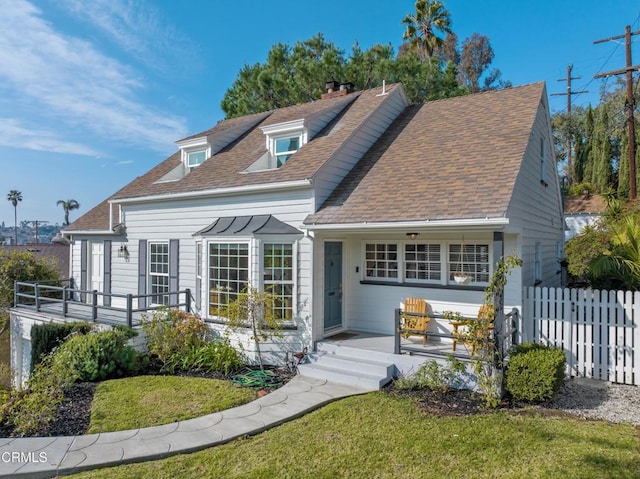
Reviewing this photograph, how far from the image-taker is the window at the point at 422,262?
9312mm

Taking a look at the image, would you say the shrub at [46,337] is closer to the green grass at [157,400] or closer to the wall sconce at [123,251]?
the green grass at [157,400]

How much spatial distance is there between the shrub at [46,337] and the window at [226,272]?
3597 millimetres

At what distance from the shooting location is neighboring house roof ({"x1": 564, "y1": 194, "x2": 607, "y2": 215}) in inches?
936

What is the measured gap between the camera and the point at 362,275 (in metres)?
10.2

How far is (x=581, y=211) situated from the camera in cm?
2405

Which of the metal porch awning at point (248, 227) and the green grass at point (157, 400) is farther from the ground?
the metal porch awning at point (248, 227)

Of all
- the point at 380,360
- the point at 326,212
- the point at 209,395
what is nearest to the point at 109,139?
the point at 326,212

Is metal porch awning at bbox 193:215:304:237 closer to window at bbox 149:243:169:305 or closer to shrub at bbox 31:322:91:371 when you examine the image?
window at bbox 149:243:169:305

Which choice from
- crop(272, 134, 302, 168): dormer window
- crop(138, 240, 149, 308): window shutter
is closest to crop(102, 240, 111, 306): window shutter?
crop(138, 240, 149, 308): window shutter

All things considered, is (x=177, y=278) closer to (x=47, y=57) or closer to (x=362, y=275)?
(x=362, y=275)

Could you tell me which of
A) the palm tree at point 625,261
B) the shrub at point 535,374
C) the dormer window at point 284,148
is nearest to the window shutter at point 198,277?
the dormer window at point 284,148

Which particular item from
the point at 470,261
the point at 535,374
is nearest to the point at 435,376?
the point at 535,374

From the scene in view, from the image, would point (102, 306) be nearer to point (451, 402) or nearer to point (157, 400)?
point (157, 400)

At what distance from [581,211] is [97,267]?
25643 mm
